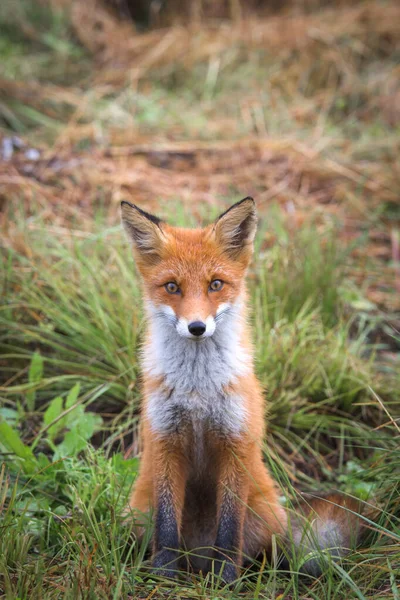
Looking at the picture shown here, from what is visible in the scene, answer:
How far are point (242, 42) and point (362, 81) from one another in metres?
1.81

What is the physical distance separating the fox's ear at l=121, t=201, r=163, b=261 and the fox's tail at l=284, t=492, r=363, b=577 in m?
1.33

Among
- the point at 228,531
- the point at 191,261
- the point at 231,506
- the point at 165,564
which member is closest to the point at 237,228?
the point at 191,261

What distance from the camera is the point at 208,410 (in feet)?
9.82

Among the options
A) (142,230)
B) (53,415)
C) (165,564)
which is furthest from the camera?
(53,415)

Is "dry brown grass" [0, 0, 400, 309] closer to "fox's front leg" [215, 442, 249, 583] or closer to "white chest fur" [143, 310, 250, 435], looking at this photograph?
"white chest fur" [143, 310, 250, 435]

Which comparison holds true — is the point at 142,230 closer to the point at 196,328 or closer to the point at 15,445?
the point at 196,328

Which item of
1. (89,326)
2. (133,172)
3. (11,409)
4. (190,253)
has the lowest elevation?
(11,409)

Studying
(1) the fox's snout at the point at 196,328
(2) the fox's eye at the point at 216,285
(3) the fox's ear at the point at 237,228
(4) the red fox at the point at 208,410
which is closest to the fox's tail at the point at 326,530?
(4) the red fox at the point at 208,410

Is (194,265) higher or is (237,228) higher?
(237,228)

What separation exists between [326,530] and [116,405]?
1.77 metres

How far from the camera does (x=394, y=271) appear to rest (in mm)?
5867

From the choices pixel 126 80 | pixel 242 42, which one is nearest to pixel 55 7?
pixel 126 80

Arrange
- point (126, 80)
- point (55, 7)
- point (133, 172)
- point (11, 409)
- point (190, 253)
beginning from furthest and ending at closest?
point (55, 7) < point (126, 80) < point (133, 172) < point (11, 409) < point (190, 253)

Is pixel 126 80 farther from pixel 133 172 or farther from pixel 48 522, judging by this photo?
pixel 48 522
